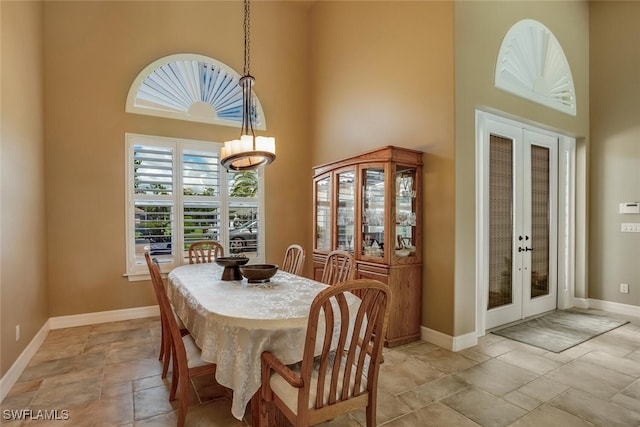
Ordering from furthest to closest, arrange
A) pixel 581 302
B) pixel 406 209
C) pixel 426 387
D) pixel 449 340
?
pixel 581 302, pixel 406 209, pixel 449 340, pixel 426 387

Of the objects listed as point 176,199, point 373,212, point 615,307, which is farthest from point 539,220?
point 176,199

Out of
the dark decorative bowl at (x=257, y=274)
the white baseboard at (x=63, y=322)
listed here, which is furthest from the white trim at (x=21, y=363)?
the dark decorative bowl at (x=257, y=274)

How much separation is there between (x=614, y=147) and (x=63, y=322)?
7.45 meters

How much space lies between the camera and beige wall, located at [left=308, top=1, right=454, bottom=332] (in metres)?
3.35

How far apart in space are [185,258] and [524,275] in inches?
176

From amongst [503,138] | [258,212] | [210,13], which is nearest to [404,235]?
[503,138]

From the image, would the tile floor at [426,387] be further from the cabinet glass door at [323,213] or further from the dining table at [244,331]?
the cabinet glass door at [323,213]

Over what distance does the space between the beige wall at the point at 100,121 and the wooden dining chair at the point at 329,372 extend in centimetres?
348

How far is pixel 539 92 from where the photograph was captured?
4.24 m

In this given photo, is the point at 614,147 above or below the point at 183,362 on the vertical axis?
above

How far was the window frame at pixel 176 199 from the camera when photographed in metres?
4.36

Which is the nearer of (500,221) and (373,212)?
(373,212)

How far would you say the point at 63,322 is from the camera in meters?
4.03

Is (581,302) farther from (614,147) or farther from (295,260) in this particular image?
(295,260)
